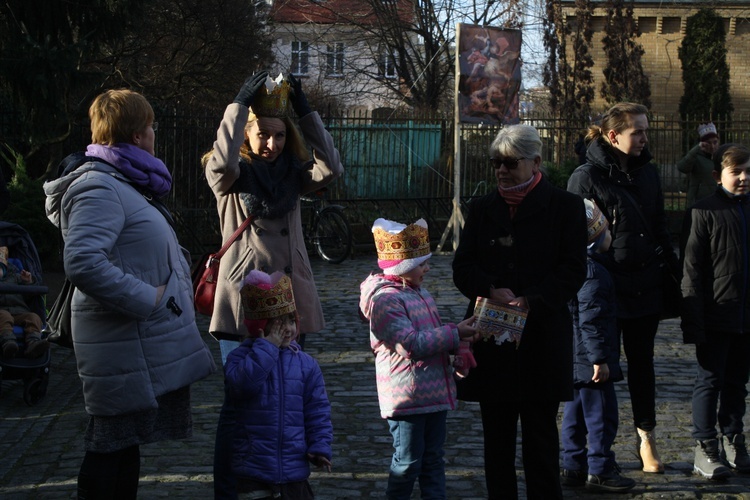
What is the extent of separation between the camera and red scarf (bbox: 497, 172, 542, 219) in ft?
14.9

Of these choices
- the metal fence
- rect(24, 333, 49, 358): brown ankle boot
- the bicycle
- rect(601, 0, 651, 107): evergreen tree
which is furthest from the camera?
rect(601, 0, 651, 107): evergreen tree

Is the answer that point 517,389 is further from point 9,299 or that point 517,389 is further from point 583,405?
point 9,299

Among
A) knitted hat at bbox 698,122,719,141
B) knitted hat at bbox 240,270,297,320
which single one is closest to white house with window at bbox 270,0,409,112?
knitted hat at bbox 698,122,719,141

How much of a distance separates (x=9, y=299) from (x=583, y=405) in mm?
4461

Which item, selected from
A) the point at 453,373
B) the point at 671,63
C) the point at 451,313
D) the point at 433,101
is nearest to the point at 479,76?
the point at 451,313

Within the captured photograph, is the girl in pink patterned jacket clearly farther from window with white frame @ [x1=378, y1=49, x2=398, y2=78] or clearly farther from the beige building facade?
the beige building facade

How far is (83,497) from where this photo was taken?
4074 mm

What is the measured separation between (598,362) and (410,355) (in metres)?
1.31

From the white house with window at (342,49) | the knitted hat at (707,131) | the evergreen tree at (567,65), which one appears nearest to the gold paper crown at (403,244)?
the knitted hat at (707,131)

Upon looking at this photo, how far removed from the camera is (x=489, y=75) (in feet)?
52.8

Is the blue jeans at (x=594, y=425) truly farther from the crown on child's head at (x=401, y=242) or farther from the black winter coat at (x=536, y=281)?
the crown on child's head at (x=401, y=242)

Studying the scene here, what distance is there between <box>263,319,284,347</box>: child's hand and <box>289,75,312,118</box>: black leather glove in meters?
1.42

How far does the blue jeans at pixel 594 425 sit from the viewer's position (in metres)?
5.32

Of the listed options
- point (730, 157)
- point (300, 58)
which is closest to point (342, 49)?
point (300, 58)
